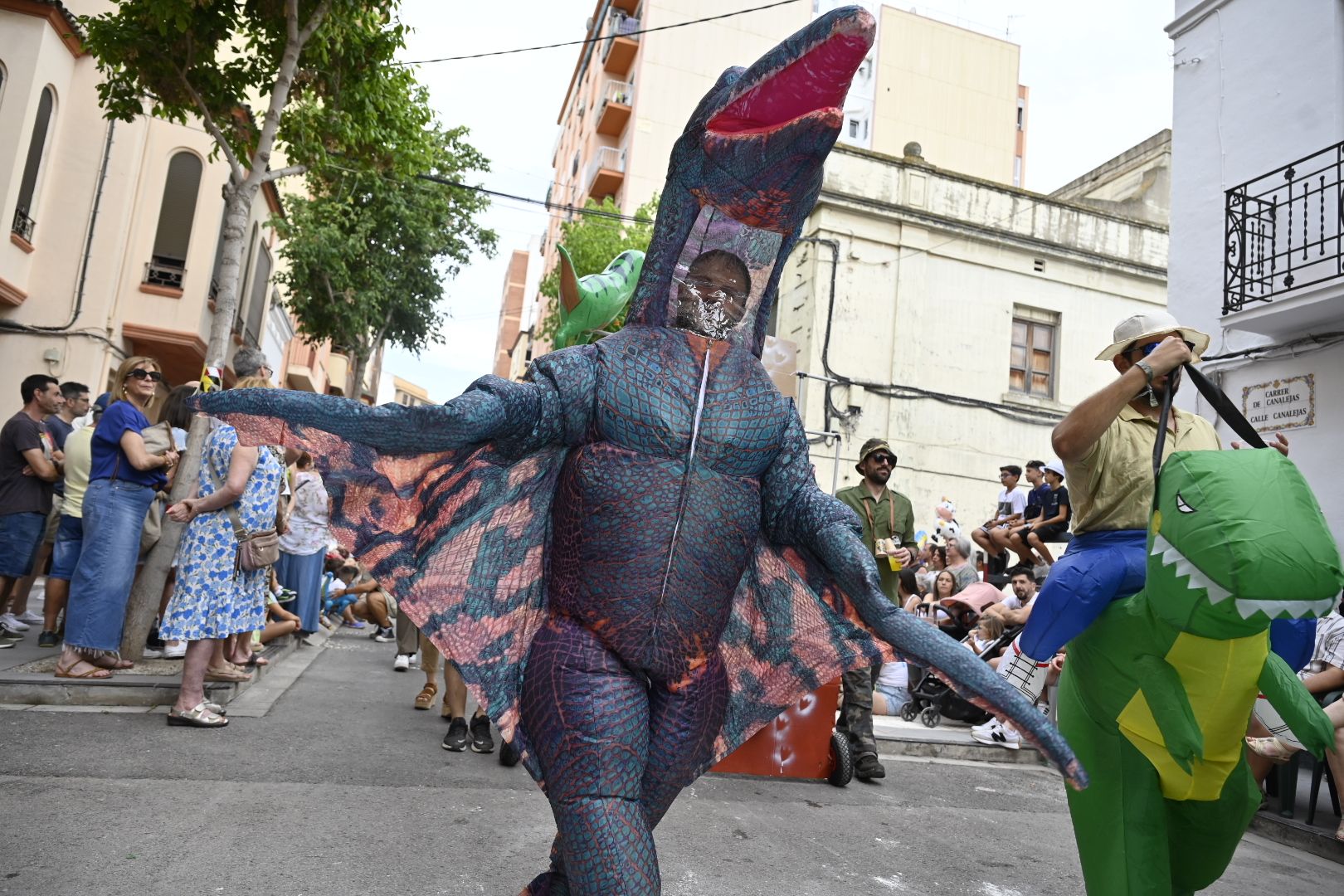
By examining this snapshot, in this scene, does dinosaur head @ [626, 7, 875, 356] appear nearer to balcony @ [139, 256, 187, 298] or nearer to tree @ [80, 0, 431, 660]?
tree @ [80, 0, 431, 660]

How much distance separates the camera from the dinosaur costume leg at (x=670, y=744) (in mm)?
2014

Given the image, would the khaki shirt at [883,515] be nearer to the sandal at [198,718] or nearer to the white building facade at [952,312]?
the sandal at [198,718]

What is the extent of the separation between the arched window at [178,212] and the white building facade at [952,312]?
1007 centimetres

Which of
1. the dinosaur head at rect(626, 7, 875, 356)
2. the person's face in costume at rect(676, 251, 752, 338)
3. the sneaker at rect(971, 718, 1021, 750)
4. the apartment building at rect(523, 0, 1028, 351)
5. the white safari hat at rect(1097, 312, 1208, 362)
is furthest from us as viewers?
the apartment building at rect(523, 0, 1028, 351)

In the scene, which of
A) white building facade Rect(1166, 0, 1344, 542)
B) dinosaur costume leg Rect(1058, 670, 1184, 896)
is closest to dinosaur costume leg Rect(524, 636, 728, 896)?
dinosaur costume leg Rect(1058, 670, 1184, 896)

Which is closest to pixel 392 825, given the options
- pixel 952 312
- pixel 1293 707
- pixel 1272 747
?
pixel 1293 707

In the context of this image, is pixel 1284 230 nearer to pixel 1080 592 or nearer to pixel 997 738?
pixel 997 738

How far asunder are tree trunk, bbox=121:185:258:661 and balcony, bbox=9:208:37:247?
7.45 metres

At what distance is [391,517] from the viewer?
213 centimetres

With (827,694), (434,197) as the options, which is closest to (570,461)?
(827,694)

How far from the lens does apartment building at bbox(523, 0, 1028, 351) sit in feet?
82.7

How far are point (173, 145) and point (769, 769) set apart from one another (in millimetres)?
14236

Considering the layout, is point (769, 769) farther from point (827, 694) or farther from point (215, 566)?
point (215, 566)

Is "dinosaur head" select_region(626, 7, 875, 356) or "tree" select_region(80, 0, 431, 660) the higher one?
"tree" select_region(80, 0, 431, 660)
